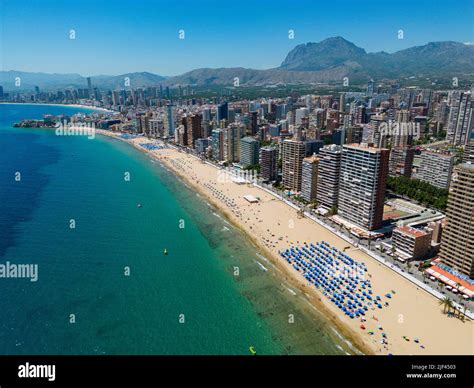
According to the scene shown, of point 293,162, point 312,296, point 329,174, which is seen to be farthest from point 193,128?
point 312,296

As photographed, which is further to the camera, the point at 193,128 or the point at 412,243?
the point at 193,128

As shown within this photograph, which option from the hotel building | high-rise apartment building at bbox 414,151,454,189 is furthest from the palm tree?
high-rise apartment building at bbox 414,151,454,189

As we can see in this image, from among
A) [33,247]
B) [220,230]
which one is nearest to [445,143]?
[220,230]

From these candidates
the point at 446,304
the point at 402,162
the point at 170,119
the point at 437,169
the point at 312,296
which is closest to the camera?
the point at 446,304

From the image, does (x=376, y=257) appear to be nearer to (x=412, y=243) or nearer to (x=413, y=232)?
(x=412, y=243)

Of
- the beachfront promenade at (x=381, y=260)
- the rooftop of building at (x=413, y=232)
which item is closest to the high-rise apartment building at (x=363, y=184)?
the beachfront promenade at (x=381, y=260)
